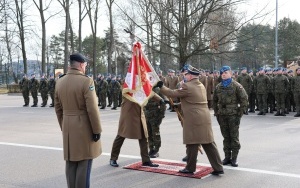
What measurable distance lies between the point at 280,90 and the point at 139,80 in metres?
10.3

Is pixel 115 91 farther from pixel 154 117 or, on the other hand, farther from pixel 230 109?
pixel 230 109

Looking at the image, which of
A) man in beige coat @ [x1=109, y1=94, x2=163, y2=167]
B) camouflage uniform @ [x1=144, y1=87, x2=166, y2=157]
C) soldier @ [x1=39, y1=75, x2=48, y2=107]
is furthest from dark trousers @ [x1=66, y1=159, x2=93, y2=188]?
soldier @ [x1=39, y1=75, x2=48, y2=107]

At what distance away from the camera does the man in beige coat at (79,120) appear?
17.4ft

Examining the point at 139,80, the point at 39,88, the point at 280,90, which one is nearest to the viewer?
the point at 139,80

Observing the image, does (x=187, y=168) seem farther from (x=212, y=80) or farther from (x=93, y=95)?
(x=212, y=80)

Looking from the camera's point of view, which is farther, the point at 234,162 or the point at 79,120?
the point at 234,162

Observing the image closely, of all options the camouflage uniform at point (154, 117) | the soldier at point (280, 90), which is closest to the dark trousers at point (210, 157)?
the camouflage uniform at point (154, 117)

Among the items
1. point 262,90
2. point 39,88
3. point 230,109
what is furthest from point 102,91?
point 230,109

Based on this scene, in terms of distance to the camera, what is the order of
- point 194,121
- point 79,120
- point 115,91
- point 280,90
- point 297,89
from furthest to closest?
point 115,91
point 280,90
point 297,89
point 194,121
point 79,120

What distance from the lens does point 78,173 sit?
5.50m

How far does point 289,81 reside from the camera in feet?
54.0

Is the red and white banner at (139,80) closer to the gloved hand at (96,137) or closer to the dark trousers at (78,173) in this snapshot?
the gloved hand at (96,137)

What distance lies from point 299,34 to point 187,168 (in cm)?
4924

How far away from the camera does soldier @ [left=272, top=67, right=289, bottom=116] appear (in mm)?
15984
